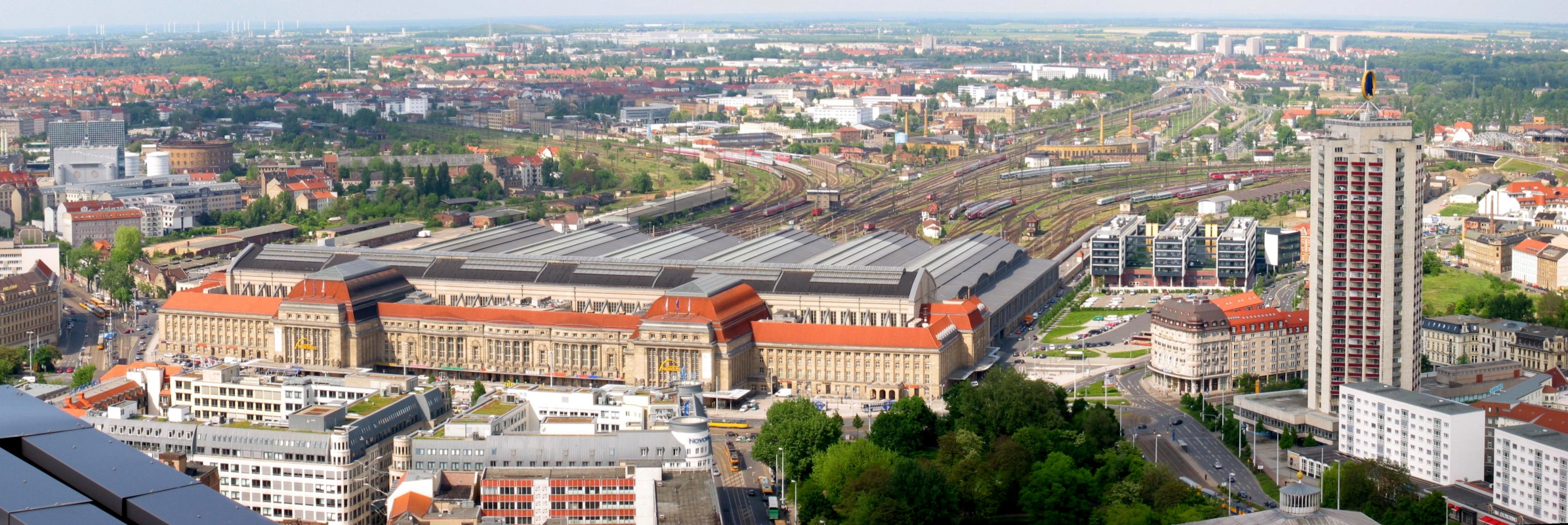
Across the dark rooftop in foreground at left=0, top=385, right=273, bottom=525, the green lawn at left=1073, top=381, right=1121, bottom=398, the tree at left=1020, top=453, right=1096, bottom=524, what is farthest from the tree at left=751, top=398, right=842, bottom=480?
the dark rooftop in foreground at left=0, top=385, right=273, bottom=525

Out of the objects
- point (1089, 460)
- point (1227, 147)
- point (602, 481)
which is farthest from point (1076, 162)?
point (602, 481)

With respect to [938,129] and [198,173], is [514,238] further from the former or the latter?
[938,129]

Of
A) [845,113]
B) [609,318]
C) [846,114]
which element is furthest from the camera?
[845,113]

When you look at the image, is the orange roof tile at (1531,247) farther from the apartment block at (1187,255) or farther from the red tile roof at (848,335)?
the red tile roof at (848,335)

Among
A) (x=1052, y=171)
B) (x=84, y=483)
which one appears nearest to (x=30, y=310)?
(x=84, y=483)

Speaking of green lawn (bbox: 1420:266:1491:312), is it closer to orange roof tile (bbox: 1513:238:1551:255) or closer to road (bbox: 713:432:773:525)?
orange roof tile (bbox: 1513:238:1551:255)

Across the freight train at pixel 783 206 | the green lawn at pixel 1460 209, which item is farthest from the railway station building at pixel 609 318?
the green lawn at pixel 1460 209

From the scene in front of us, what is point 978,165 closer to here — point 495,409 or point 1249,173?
point 1249,173

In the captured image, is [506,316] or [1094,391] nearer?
[1094,391]
